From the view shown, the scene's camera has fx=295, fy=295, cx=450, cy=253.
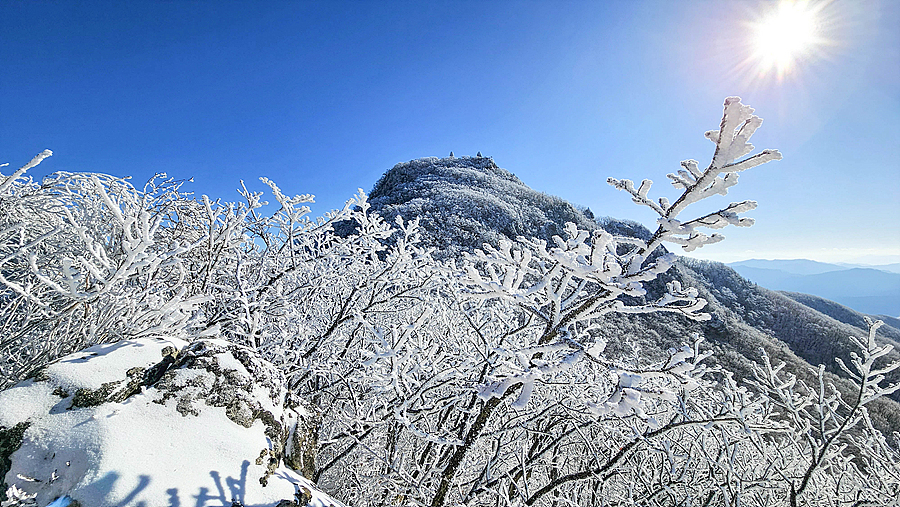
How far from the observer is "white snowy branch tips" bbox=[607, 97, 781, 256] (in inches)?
37.1

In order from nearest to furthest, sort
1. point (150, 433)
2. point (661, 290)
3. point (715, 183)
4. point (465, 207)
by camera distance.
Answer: point (715, 183) → point (150, 433) → point (661, 290) → point (465, 207)

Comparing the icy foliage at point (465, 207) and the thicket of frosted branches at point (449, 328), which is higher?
the icy foliage at point (465, 207)

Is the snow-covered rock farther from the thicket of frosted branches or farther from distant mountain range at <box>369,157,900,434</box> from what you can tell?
distant mountain range at <box>369,157,900,434</box>

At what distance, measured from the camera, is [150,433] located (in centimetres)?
166

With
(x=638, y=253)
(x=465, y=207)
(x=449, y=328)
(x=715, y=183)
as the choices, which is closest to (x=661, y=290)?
(x=465, y=207)

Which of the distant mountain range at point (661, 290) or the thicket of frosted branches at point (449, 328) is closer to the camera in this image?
the thicket of frosted branches at point (449, 328)

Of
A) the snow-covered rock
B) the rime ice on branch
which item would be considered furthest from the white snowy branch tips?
the snow-covered rock

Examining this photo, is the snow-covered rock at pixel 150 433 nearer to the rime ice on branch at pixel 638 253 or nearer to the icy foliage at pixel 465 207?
the rime ice on branch at pixel 638 253

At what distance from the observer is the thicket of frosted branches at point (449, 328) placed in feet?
4.61

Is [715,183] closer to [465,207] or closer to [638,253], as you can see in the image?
[638,253]

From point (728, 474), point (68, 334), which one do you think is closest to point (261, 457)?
point (68, 334)

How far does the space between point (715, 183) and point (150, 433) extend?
3025 millimetres

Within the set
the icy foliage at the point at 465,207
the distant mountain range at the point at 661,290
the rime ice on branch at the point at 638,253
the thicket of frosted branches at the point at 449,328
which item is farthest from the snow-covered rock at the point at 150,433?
the icy foliage at the point at 465,207

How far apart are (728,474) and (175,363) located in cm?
575
